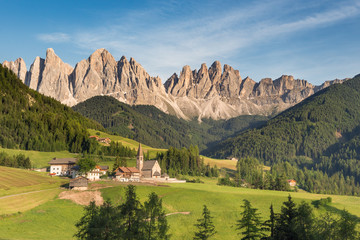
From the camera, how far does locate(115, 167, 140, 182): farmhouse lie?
128m

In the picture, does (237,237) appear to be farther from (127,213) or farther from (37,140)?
(37,140)

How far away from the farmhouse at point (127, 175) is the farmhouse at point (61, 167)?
21075mm

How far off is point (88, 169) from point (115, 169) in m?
22.0

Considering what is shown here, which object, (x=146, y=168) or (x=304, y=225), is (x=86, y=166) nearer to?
(x=146, y=168)

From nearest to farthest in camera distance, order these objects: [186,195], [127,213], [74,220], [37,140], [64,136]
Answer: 1. [127,213]
2. [74,220]
3. [186,195]
4. [37,140]
5. [64,136]

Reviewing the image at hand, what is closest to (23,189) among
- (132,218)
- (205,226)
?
(132,218)

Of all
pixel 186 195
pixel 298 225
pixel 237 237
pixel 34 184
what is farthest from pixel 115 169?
pixel 298 225

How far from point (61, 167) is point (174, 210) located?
234ft

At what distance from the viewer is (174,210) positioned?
291ft

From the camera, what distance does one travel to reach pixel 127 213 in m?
48.1

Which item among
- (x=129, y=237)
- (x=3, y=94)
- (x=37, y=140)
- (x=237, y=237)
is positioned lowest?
(x=237, y=237)

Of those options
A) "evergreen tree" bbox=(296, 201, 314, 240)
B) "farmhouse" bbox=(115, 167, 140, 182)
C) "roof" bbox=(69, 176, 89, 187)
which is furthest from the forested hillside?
"evergreen tree" bbox=(296, 201, 314, 240)

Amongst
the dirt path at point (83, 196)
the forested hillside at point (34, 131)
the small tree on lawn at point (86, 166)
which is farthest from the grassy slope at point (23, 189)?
the forested hillside at point (34, 131)

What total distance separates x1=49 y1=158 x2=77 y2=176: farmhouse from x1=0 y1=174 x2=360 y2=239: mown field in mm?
42066
